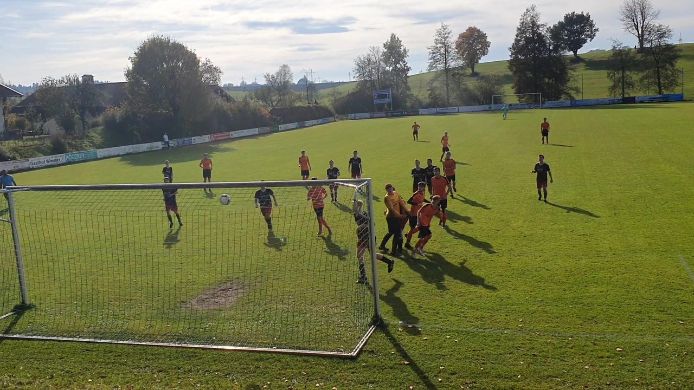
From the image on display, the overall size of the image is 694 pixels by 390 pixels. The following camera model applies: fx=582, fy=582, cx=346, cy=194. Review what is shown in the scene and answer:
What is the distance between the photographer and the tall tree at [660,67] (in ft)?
273

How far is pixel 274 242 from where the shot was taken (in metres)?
15.9

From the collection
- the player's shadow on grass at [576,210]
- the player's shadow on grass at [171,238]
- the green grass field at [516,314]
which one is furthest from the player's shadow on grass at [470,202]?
the player's shadow on grass at [171,238]

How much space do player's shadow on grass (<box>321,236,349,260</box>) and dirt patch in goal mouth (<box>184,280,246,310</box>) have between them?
9.44 ft

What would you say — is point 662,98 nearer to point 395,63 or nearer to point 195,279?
point 395,63

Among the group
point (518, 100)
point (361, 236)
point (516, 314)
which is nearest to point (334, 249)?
point (361, 236)

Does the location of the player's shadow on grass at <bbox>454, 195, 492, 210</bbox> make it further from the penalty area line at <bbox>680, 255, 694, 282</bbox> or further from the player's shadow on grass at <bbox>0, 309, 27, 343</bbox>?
the player's shadow on grass at <bbox>0, 309, 27, 343</bbox>

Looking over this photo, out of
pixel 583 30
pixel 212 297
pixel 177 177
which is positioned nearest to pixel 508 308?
pixel 212 297

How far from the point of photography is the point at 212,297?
1182cm

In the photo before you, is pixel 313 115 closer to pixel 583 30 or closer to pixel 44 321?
pixel 583 30

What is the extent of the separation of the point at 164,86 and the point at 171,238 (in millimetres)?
50439

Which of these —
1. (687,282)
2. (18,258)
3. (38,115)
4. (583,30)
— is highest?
(583,30)

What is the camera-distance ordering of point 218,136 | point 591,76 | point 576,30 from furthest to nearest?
1. point 576,30
2. point 591,76
3. point 218,136

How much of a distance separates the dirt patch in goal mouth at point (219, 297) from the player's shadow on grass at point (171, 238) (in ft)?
14.4

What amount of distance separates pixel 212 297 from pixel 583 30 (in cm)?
11635
